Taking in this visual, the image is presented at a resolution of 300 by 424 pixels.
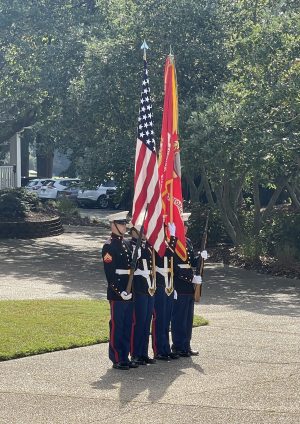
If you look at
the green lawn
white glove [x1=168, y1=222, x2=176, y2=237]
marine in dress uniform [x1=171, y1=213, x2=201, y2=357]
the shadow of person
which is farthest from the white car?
the shadow of person

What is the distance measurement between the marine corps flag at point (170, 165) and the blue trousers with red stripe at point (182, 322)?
86cm

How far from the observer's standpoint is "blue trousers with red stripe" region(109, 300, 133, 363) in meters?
11.2

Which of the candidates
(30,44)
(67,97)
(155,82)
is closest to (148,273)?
(155,82)

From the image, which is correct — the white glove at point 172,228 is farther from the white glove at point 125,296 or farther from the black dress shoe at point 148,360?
the black dress shoe at point 148,360

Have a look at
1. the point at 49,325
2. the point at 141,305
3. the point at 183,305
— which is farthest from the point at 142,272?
the point at 49,325

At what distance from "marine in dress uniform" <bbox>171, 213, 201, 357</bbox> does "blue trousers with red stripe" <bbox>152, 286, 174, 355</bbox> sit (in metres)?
0.15

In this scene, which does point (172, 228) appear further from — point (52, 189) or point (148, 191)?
point (52, 189)

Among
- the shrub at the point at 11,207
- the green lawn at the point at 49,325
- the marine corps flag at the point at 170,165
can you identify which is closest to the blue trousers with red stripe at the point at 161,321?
the marine corps flag at the point at 170,165

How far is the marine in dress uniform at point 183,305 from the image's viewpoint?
12133mm

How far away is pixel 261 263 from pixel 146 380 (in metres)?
13.7

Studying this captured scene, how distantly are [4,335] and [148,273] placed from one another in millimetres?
2399

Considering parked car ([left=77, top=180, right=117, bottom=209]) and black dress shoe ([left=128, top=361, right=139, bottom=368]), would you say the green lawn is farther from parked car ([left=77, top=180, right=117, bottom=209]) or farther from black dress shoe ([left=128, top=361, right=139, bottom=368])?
parked car ([left=77, top=180, right=117, bottom=209])

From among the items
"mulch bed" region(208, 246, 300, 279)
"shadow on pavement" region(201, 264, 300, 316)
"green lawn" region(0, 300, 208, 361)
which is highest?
"mulch bed" region(208, 246, 300, 279)

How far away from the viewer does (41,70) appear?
1244 inches
